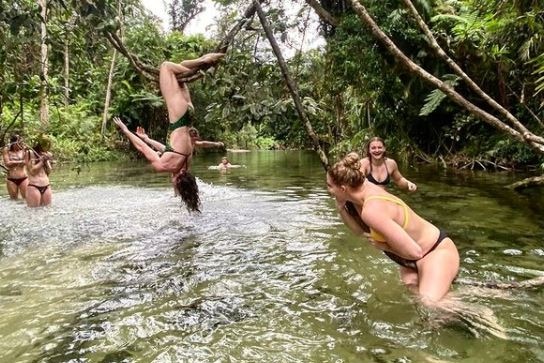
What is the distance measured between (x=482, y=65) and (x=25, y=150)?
12058 millimetres

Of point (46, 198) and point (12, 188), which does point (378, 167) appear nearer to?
point (46, 198)

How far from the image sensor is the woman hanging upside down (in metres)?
5.15

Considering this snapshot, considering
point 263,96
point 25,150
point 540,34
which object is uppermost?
point 540,34

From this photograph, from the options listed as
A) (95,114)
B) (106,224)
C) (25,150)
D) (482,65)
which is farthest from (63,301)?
(95,114)

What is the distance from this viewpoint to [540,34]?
28.0 ft

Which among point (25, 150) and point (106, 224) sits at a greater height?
point (25, 150)

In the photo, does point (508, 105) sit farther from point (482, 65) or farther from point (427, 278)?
point (427, 278)

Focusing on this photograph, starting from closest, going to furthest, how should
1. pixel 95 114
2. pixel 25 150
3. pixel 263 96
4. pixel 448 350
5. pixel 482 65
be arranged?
pixel 448 350 < pixel 263 96 < pixel 25 150 < pixel 482 65 < pixel 95 114

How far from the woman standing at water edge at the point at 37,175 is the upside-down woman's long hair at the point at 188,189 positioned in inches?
149

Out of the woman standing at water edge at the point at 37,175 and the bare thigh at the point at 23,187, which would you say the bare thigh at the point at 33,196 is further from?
the bare thigh at the point at 23,187

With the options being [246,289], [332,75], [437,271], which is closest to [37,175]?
[246,289]

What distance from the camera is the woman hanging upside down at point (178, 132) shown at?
5.15m

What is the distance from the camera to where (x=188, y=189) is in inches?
311

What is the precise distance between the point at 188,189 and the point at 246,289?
3.58 metres
